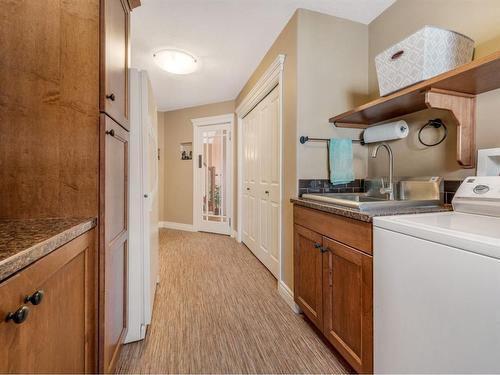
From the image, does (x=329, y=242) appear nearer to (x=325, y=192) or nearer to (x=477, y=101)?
(x=325, y=192)

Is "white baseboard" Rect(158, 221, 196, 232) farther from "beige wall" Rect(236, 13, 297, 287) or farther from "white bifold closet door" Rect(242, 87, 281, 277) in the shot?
"beige wall" Rect(236, 13, 297, 287)

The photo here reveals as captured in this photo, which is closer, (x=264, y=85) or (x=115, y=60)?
(x=115, y=60)

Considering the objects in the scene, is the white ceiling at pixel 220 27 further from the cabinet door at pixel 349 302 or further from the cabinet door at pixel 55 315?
the cabinet door at pixel 55 315

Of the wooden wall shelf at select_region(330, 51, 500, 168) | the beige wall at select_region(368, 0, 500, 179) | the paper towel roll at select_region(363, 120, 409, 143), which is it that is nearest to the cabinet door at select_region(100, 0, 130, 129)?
the wooden wall shelf at select_region(330, 51, 500, 168)

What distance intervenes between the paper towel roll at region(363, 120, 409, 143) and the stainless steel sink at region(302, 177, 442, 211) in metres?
0.30

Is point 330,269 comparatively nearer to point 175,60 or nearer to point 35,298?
point 35,298

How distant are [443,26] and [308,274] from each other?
1752mm

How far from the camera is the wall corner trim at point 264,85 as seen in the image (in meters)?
2.07

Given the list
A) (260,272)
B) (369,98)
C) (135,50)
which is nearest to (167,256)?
(260,272)

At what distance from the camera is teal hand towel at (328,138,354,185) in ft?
5.81

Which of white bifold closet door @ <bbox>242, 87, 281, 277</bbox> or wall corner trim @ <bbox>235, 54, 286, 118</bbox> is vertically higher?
wall corner trim @ <bbox>235, 54, 286, 118</bbox>

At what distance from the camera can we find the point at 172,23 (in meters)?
1.98

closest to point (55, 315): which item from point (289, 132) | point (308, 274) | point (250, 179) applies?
point (308, 274)

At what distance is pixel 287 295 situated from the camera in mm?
1921
